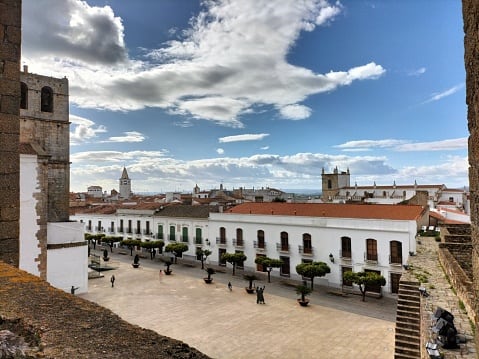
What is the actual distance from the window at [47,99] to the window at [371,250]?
75.0 ft

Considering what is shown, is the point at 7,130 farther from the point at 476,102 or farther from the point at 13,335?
the point at 476,102

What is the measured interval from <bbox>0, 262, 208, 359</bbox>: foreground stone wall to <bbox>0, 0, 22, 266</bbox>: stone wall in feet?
6.55

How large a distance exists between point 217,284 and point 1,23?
21792 millimetres

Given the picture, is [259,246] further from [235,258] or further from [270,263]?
[270,263]

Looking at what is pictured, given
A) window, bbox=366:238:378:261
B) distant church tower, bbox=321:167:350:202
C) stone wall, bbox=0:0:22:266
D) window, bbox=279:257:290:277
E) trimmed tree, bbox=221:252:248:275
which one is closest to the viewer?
stone wall, bbox=0:0:22:266

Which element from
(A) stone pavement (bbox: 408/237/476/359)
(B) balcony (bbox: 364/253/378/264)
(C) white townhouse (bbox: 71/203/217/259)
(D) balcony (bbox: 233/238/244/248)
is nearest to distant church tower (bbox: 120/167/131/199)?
(C) white townhouse (bbox: 71/203/217/259)

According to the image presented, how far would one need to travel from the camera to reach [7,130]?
14.7 feet

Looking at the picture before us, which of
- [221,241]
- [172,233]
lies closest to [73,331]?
[221,241]

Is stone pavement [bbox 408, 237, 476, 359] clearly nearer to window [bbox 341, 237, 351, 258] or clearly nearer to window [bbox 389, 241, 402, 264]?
window [bbox 389, 241, 402, 264]

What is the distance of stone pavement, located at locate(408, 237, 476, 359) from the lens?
5.90m

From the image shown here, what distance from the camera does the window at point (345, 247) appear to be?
77.4 feet

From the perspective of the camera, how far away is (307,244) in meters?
25.6

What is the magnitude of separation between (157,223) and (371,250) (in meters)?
22.6

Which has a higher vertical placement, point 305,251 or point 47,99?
point 47,99
